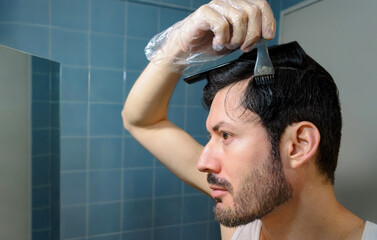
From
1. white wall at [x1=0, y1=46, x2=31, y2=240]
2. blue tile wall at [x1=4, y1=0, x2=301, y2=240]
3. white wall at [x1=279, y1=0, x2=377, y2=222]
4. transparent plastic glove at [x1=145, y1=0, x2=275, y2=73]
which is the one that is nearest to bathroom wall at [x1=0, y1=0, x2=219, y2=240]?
blue tile wall at [x1=4, y1=0, x2=301, y2=240]

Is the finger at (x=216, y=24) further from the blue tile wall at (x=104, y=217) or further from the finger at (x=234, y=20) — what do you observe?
the blue tile wall at (x=104, y=217)

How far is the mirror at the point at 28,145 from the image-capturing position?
745mm

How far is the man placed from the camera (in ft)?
1.86

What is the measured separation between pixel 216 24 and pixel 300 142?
314 millimetres

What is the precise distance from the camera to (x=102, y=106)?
1.53 meters

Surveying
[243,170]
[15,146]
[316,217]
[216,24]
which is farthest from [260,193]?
[15,146]

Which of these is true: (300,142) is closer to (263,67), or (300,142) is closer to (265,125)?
(265,125)

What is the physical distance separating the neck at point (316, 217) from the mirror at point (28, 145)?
72 cm

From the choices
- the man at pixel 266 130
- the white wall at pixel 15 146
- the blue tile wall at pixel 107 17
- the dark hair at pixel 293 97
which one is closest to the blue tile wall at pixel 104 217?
Result: the white wall at pixel 15 146

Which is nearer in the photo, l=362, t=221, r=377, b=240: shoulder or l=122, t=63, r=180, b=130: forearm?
l=362, t=221, r=377, b=240: shoulder

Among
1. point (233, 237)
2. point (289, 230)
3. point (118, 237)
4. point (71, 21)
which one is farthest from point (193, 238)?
point (71, 21)

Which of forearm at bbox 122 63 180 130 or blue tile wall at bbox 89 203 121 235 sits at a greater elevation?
forearm at bbox 122 63 180 130

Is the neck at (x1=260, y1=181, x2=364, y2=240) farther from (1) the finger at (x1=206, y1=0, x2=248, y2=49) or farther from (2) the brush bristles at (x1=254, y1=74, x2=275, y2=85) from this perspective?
(1) the finger at (x1=206, y1=0, x2=248, y2=49)

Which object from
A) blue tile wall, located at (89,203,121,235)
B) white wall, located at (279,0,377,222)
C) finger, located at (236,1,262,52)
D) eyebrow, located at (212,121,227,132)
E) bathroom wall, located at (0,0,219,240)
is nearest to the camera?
finger, located at (236,1,262,52)
